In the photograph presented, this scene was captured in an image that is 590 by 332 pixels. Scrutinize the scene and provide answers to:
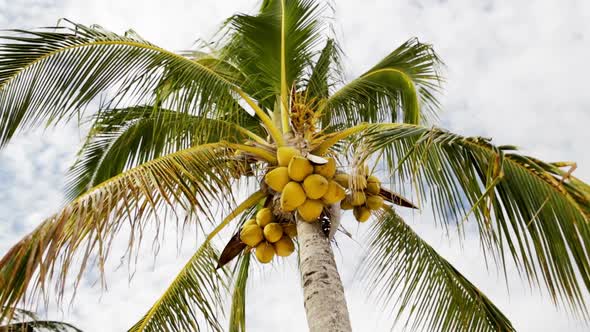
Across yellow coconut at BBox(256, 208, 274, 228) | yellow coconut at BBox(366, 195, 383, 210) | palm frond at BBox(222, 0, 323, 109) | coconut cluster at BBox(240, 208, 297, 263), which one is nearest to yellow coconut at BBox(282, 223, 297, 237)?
coconut cluster at BBox(240, 208, 297, 263)

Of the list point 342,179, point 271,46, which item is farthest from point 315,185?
point 271,46

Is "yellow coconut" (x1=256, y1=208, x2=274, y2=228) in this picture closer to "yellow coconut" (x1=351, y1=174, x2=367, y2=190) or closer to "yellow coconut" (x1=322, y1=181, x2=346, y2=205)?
"yellow coconut" (x1=322, y1=181, x2=346, y2=205)

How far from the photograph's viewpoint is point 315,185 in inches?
138

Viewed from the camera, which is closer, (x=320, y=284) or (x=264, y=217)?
(x=320, y=284)

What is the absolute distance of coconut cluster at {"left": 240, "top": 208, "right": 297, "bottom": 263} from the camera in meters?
3.87

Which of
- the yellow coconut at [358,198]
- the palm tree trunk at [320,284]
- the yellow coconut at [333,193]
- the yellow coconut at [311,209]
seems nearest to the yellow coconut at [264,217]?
the palm tree trunk at [320,284]

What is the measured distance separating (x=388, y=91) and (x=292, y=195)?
2083mm

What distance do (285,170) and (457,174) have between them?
101 cm

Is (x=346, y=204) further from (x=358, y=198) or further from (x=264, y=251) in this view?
(x=264, y=251)

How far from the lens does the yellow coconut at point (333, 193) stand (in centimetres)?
361

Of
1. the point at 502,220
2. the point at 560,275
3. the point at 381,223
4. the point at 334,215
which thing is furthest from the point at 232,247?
the point at 560,275

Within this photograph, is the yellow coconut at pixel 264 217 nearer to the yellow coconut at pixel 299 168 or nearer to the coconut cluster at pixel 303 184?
the coconut cluster at pixel 303 184

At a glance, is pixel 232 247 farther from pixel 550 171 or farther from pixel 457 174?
pixel 550 171

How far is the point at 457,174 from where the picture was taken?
3.22m
